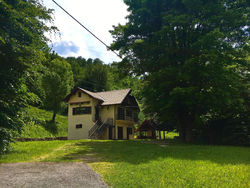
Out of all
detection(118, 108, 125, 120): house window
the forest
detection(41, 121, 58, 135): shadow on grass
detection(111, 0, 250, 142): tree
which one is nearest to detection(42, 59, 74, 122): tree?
detection(41, 121, 58, 135): shadow on grass

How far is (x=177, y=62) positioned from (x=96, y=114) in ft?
A: 50.8

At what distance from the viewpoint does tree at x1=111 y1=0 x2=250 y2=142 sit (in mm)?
15805

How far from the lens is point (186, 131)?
19.7m

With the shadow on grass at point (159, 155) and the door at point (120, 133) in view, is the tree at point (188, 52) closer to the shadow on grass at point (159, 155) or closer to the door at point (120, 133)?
the shadow on grass at point (159, 155)

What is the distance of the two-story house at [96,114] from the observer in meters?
29.4

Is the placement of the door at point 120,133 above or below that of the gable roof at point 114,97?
below

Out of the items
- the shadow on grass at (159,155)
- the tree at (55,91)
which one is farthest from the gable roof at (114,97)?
the shadow on grass at (159,155)

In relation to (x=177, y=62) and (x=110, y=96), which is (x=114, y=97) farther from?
(x=177, y=62)

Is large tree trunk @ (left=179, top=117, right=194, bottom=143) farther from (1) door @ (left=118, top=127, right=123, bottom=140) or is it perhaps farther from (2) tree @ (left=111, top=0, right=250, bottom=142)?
(1) door @ (left=118, top=127, right=123, bottom=140)

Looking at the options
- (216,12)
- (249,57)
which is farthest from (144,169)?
(249,57)

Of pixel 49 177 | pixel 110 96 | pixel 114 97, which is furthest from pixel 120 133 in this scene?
pixel 49 177

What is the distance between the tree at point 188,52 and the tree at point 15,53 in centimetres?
966

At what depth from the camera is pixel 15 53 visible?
9789 mm

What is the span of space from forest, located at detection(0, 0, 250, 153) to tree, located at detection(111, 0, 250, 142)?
0.07 meters
